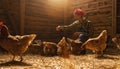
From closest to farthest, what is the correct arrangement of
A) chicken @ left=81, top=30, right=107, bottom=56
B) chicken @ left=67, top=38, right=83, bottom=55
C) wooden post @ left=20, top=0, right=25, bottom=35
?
chicken @ left=81, top=30, right=107, bottom=56 → chicken @ left=67, top=38, right=83, bottom=55 → wooden post @ left=20, top=0, right=25, bottom=35

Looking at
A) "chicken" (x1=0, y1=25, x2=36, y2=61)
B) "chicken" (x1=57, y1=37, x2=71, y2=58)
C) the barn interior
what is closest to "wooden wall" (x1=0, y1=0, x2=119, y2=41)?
the barn interior

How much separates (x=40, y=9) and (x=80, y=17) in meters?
3.31

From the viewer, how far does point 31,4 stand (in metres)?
10.1

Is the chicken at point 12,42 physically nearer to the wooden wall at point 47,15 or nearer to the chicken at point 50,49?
the chicken at point 50,49

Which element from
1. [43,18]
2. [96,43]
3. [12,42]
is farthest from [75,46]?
[43,18]

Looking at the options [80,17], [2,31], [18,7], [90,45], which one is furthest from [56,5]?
A: [2,31]

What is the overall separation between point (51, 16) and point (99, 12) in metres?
2.74

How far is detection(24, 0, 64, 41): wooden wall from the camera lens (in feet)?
32.8

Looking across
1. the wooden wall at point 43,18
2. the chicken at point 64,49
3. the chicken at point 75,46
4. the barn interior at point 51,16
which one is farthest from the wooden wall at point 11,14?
the chicken at point 64,49

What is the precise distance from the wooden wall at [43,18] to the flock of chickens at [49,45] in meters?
2.51

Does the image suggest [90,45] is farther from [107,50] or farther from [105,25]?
[105,25]

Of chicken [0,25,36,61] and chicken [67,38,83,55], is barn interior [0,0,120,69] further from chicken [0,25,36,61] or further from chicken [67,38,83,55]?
chicken [0,25,36,61]

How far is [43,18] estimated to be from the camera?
35.2ft

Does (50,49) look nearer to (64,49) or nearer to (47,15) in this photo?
(64,49)
